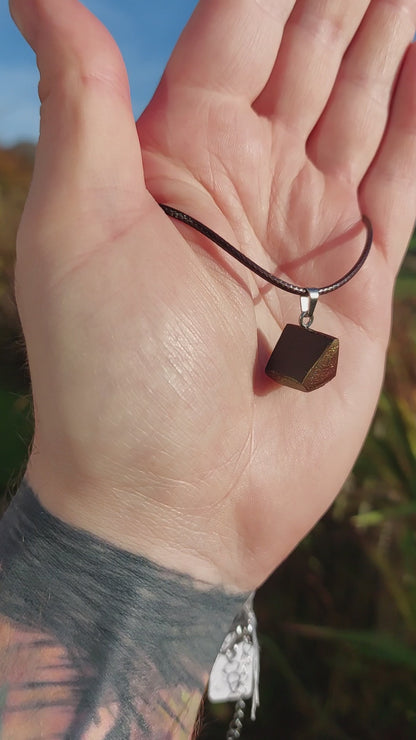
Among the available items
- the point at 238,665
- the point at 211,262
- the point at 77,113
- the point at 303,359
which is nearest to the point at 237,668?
the point at 238,665

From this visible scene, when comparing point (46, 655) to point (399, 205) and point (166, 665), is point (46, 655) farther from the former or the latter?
point (399, 205)

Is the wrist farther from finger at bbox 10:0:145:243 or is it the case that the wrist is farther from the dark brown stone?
finger at bbox 10:0:145:243

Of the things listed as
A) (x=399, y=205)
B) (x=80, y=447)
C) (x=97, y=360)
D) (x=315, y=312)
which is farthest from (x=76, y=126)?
(x=399, y=205)

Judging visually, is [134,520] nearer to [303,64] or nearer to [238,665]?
[238,665]

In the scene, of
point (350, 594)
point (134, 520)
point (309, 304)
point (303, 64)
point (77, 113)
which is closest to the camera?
A: point (77, 113)

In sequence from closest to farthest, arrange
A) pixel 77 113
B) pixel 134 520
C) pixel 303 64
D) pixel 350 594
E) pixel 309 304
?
pixel 77 113, pixel 134 520, pixel 309 304, pixel 303 64, pixel 350 594

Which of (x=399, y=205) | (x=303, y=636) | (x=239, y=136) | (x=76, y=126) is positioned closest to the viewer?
(x=76, y=126)

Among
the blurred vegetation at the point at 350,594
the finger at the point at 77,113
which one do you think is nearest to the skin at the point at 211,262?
the finger at the point at 77,113

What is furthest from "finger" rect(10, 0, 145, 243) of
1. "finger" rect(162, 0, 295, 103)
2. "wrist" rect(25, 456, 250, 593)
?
"wrist" rect(25, 456, 250, 593)

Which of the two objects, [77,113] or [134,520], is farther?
[134,520]
